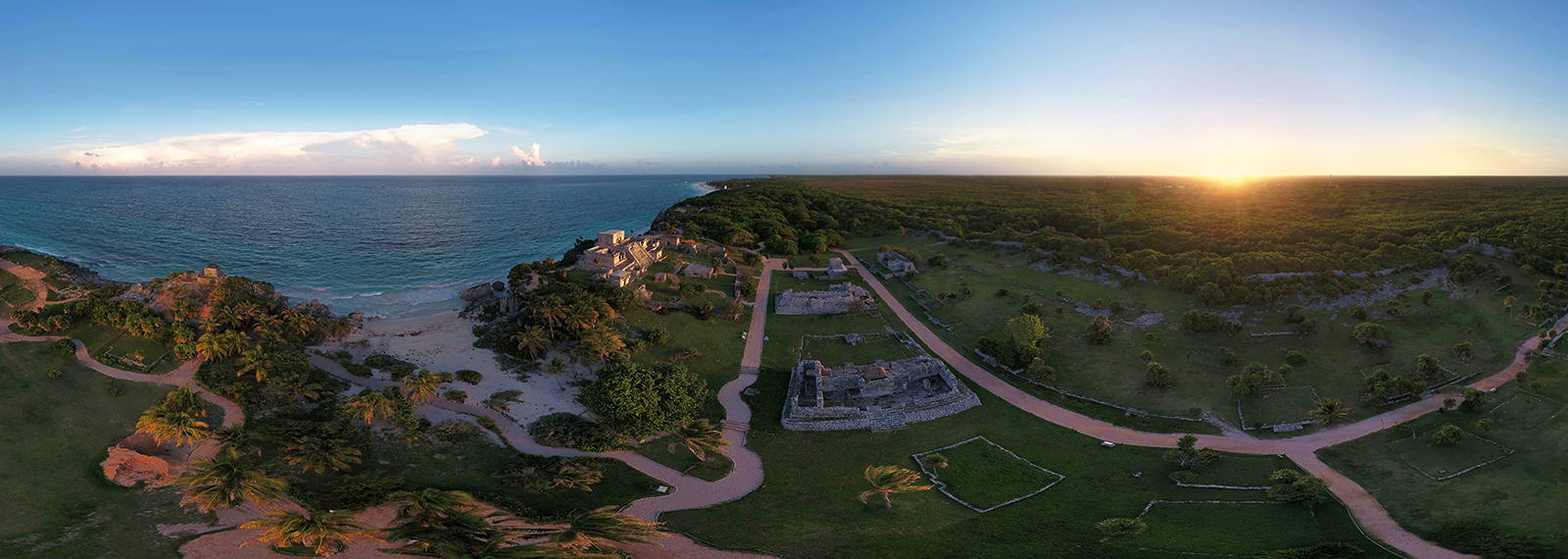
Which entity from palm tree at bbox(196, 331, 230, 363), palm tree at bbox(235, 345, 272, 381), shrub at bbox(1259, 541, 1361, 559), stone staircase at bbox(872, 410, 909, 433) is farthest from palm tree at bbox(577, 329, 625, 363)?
shrub at bbox(1259, 541, 1361, 559)

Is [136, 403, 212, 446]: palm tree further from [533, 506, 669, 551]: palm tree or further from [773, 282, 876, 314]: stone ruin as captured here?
[773, 282, 876, 314]: stone ruin

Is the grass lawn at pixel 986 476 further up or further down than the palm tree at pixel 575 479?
further down

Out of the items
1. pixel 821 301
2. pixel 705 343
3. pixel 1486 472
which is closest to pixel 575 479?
pixel 705 343

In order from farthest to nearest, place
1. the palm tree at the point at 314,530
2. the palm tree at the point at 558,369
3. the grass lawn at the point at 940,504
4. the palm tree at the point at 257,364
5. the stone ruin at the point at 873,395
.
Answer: the palm tree at the point at 558,369 < the palm tree at the point at 257,364 < the stone ruin at the point at 873,395 < the grass lawn at the point at 940,504 < the palm tree at the point at 314,530

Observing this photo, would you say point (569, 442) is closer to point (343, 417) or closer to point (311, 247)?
point (343, 417)

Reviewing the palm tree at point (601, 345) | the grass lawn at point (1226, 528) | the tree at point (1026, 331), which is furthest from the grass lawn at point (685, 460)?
the tree at point (1026, 331)

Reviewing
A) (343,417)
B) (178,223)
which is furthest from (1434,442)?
(178,223)

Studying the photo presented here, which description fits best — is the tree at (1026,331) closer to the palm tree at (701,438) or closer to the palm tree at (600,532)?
the palm tree at (701,438)
